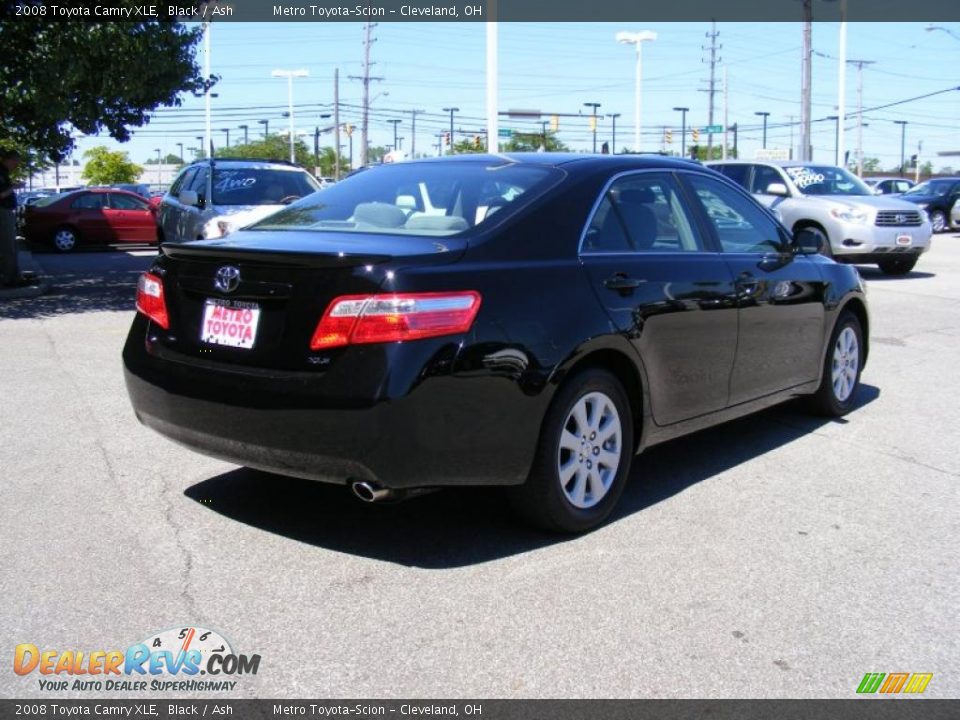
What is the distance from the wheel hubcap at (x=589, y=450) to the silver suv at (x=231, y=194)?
8.42 meters

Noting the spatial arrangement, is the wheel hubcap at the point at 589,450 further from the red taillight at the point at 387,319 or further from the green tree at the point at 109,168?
the green tree at the point at 109,168

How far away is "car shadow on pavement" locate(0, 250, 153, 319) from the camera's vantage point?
1173 centimetres

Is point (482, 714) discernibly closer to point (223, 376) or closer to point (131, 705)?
point (131, 705)

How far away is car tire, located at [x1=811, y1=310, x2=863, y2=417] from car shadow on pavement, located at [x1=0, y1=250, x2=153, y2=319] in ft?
28.0

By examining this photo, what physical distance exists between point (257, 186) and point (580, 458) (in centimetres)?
983

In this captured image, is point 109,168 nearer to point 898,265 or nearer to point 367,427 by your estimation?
point 898,265

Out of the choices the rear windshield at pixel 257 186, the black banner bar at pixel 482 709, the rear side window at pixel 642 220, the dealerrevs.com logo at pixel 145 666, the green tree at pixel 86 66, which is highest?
the green tree at pixel 86 66

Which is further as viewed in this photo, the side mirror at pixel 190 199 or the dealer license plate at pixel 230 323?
the side mirror at pixel 190 199

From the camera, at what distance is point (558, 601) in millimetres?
3625

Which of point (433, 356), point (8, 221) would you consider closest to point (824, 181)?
point (8, 221)

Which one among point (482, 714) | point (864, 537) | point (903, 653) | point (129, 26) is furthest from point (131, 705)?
point (129, 26)

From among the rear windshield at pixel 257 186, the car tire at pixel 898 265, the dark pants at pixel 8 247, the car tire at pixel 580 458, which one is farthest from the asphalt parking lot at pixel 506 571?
the car tire at pixel 898 265

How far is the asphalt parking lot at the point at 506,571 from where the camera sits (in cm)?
317

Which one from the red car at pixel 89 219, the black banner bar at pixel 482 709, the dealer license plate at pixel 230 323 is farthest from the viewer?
the red car at pixel 89 219
